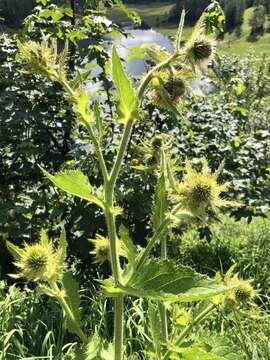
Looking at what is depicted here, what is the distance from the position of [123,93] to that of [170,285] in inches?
26.3

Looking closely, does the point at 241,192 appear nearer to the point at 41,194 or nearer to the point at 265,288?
the point at 265,288

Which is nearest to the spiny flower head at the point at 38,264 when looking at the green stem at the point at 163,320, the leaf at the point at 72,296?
the leaf at the point at 72,296

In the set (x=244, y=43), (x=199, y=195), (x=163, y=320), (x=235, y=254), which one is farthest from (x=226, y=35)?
(x=199, y=195)

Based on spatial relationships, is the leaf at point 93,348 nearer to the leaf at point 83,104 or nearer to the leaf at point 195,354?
the leaf at point 195,354

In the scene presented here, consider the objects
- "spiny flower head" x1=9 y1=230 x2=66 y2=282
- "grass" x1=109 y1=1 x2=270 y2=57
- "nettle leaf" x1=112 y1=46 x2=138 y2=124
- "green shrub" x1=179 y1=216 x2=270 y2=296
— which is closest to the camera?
"nettle leaf" x1=112 y1=46 x2=138 y2=124

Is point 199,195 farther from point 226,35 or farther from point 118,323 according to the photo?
point 226,35

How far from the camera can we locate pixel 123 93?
1585 mm

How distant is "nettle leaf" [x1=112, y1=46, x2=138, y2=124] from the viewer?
5.03 feet

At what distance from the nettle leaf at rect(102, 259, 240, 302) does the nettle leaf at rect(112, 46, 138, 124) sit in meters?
0.52

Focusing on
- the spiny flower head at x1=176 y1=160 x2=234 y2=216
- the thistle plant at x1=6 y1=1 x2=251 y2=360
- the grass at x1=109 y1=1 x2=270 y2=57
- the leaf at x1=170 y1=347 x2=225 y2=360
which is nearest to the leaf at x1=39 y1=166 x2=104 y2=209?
the thistle plant at x1=6 y1=1 x2=251 y2=360

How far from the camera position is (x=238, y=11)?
122 meters

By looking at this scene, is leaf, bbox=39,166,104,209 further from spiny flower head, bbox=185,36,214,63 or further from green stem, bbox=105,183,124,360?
spiny flower head, bbox=185,36,214,63

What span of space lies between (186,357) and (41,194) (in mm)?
3157

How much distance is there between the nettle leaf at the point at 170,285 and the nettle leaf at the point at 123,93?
20.6 inches
